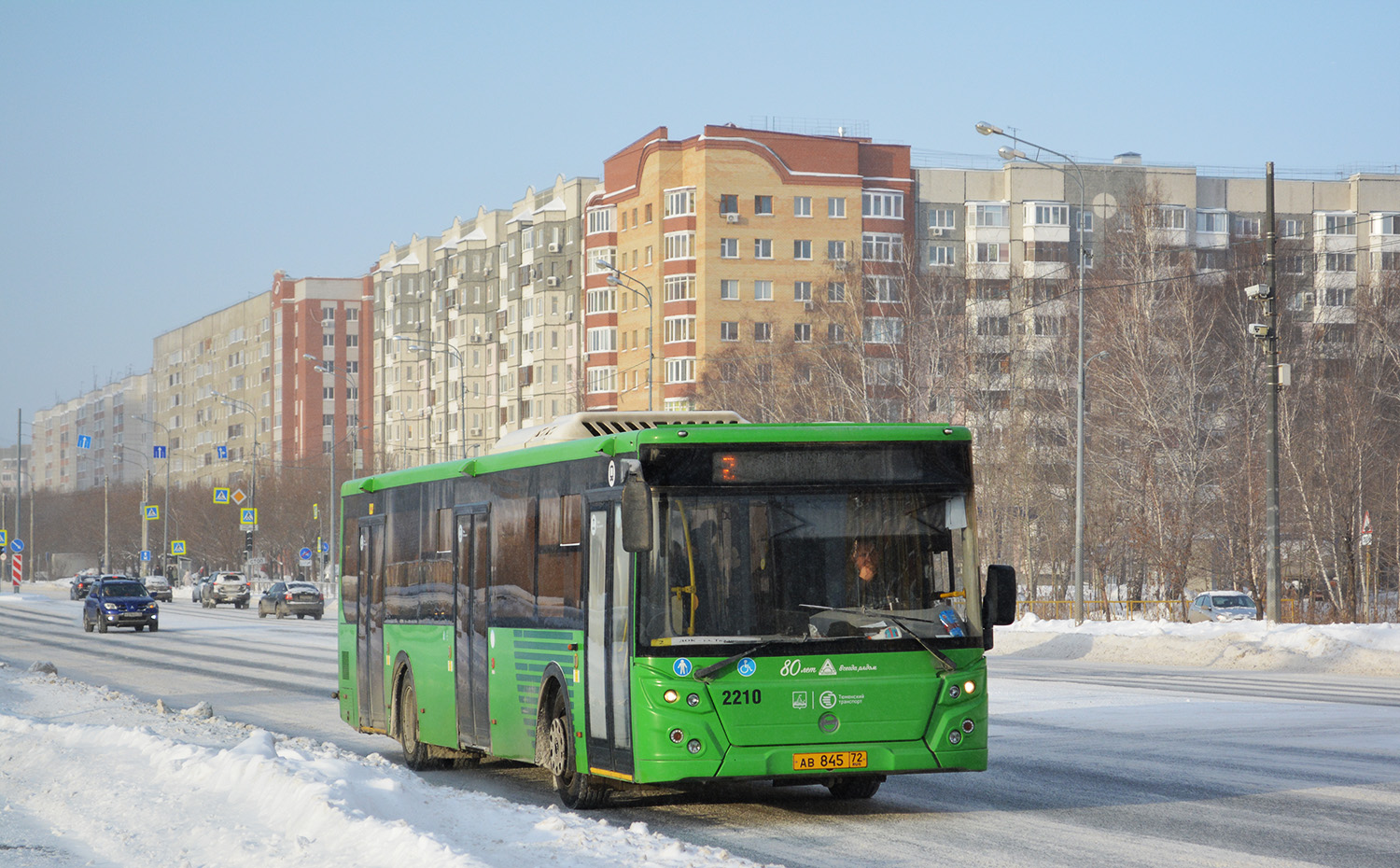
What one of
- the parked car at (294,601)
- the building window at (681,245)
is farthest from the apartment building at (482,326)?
the parked car at (294,601)

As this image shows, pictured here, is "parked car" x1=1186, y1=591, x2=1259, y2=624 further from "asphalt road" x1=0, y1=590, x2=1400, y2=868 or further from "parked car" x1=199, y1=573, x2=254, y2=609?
"parked car" x1=199, y1=573, x2=254, y2=609

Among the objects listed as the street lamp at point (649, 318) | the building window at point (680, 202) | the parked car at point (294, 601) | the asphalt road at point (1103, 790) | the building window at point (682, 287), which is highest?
the building window at point (680, 202)

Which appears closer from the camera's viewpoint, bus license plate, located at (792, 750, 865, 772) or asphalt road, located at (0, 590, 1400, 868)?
asphalt road, located at (0, 590, 1400, 868)

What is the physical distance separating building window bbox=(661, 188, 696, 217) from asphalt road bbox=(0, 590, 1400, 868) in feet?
242

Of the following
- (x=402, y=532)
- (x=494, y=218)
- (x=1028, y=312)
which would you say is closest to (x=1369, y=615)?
(x=402, y=532)

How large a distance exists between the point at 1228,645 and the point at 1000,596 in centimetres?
2060

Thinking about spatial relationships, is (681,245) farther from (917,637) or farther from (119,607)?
(917,637)

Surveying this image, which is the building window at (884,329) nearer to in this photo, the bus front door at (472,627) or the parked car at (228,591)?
the parked car at (228,591)

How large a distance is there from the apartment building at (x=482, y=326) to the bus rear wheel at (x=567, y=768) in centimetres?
9065

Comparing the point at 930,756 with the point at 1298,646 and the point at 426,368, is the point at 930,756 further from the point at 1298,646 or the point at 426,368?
the point at 426,368

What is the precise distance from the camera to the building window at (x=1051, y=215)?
10219 centimetres

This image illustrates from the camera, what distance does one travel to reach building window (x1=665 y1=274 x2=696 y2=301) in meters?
96.6

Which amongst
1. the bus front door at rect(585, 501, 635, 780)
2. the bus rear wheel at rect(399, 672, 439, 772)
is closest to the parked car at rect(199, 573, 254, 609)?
the bus rear wheel at rect(399, 672, 439, 772)

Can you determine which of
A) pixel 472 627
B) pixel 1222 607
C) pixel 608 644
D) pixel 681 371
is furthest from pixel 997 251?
pixel 608 644
